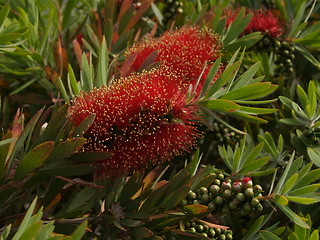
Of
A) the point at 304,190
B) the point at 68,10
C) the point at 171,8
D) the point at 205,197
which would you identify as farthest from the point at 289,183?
the point at 68,10

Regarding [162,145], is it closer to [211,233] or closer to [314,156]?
[211,233]

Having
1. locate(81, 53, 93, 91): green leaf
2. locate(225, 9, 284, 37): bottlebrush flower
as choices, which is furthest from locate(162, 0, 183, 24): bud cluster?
locate(81, 53, 93, 91): green leaf

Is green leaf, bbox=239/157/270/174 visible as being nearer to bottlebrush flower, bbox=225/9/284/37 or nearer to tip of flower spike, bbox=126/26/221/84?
tip of flower spike, bbox=126/26/221/84

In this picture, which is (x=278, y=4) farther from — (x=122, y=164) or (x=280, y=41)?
(x=122, y=164)

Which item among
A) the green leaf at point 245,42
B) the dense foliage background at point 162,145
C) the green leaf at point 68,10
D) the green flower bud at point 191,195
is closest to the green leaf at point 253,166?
the dense foliage background at point 162,145

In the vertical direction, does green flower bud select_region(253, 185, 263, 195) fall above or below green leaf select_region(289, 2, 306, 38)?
below

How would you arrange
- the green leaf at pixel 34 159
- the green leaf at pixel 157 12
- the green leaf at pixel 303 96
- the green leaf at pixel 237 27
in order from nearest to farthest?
the green leaf at pixel 34 159
the green leaf at pixel 303 96
the green leaf at pixel 237 27
the green leaf at pixel 157 12

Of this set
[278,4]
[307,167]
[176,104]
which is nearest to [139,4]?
[278,4]

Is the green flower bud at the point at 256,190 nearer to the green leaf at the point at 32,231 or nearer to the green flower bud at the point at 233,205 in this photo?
the green flower bud at the point at 233,205
